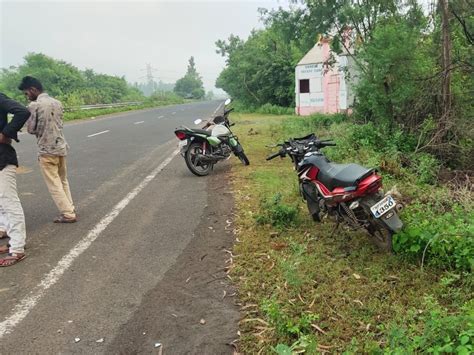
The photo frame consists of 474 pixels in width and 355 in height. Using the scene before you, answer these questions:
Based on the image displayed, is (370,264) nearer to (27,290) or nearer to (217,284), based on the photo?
(217,284)

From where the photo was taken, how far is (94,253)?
4.74m

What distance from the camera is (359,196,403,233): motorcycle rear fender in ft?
13.3

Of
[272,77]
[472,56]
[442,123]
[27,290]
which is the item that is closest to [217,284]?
[27,290]

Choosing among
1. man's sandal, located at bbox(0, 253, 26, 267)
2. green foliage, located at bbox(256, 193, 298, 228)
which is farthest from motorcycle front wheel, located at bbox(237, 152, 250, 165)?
man's sandal, located at bbox(0, 253, 26, 267)

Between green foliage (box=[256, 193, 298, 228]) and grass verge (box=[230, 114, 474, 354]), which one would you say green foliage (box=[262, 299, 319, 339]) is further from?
green foliage (box=[256, 193, 298, 228])

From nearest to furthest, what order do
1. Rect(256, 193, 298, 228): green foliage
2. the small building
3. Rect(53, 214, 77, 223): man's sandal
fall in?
Rect(256, 193, 298, 228): green foliage < Rect(53, 214, 77, 223): man's sandal < the small building

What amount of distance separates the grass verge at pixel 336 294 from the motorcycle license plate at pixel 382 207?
1.69 ft

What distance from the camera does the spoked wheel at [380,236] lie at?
13.9ft

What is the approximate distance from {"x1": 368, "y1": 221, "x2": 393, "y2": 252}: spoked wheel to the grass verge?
0.09 meters

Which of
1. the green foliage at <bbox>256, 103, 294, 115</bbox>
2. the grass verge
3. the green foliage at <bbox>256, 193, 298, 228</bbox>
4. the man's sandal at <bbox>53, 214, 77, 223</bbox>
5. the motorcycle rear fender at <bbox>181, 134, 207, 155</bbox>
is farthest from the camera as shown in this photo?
the green foliage at <bbox>256, 103, 294, 115</bbox>

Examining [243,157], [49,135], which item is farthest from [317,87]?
[49,135]

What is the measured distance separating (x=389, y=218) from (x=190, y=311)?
2086 millimetres

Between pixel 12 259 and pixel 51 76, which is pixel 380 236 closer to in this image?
pixel 12 259

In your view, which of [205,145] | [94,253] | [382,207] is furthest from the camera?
[205,145]
